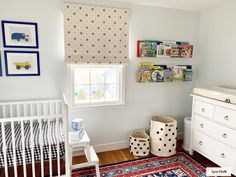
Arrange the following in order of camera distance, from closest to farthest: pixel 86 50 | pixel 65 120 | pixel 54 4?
pixel 65 120 → pixel 54 4 → pixel 86 50

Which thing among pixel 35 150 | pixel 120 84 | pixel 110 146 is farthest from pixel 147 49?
pixel 35 150

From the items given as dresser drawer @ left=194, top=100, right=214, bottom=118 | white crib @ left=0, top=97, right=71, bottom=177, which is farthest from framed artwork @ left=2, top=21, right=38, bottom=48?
dresser drawer @ left=194, top=100, right=214, bottom=118

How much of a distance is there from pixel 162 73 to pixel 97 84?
104 centimetres

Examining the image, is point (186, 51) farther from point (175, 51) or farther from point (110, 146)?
point (110, 146)

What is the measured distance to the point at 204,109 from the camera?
245 centimetres

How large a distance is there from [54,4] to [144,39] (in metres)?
1.33

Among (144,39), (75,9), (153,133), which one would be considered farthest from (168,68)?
(75,9)

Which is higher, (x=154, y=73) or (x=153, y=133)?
(x=154, y=73)

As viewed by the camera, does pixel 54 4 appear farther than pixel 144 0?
No

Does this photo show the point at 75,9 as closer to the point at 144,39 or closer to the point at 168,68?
the point at 144,39

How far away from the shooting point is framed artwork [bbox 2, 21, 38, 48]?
2195 mm

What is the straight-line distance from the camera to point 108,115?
2.78m

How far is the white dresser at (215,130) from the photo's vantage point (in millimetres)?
2104

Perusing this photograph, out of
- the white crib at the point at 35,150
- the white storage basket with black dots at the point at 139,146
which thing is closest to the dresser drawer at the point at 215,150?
the white storage basket with black dots at the point at 139,146
